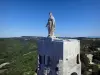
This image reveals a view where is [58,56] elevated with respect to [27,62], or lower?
elevated

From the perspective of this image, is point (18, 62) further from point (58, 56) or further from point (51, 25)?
point (58, 56)

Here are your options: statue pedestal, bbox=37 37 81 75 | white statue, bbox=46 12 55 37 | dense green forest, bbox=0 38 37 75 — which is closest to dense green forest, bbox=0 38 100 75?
dense green forest, bbox=0 38 37 75

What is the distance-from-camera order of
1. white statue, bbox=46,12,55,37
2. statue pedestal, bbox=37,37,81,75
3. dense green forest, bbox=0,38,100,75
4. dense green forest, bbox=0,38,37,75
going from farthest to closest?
dense green forest, bbox=0,38,37,75 < dense green forest, bbox=0,38,100,75 < white statue, bbox=46,12,55,37 < statue pedestal, bbox=37,37,81,75

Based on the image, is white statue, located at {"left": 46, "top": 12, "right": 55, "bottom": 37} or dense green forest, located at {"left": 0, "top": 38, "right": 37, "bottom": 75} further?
dense green forest, located at {"left": 0, "top": 38, "right": 37, "bottom": 75}

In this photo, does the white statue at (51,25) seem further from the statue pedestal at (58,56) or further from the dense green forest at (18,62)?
the dense green forest at (18,62)

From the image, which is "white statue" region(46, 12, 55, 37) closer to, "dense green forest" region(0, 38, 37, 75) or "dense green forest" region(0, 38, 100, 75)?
"dense green forest" region(0, 38, 100, 75)

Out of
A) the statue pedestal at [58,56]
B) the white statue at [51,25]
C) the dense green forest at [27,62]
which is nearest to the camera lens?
the statue pedestal at [58,56]

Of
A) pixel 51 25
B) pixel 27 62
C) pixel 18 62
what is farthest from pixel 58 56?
pixel 18 62

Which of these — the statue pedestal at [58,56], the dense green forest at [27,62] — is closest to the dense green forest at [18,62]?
the dense green forest at [27,62]
